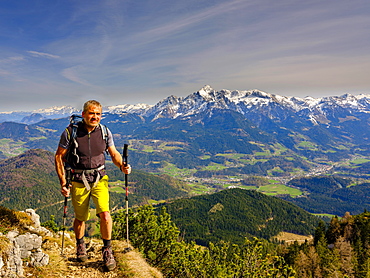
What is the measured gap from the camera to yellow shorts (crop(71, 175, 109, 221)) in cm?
1017

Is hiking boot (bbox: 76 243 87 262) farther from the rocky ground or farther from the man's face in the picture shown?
the man's face

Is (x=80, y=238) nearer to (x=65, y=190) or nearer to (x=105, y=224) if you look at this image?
(x=105, y=224)

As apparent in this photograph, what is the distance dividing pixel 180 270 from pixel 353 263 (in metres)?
68.5

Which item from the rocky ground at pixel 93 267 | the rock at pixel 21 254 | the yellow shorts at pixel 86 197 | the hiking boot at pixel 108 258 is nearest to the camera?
the rock at pixel 21 254

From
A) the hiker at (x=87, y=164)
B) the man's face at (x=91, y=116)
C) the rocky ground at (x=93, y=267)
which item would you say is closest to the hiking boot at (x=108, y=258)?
the hiker at (x=87, y=164)

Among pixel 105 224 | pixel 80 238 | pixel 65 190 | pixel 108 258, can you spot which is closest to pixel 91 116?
pixel 65 190

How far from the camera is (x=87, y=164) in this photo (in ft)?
33.1

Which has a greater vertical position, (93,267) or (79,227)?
(79,227)

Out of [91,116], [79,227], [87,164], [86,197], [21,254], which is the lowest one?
[21,254]

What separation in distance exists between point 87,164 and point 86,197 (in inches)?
61.1

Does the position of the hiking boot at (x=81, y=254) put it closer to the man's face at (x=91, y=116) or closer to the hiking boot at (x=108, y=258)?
the hiking boot at (x=108, y=258)

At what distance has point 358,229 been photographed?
85.8 m

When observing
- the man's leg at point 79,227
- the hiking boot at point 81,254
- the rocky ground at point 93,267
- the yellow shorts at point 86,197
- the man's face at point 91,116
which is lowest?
the rocky ground at point 93,267

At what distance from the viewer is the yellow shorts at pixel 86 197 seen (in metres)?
10.2
